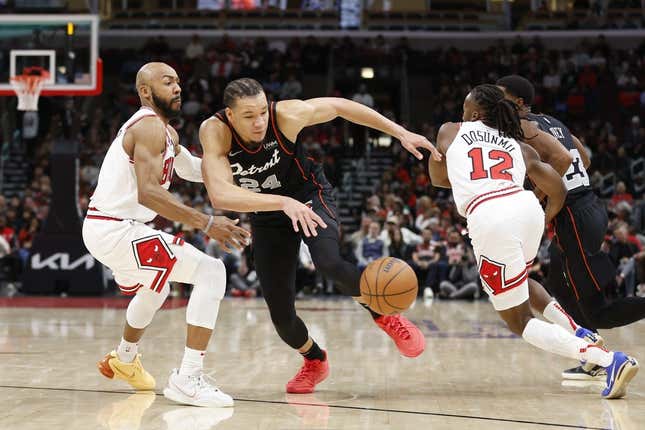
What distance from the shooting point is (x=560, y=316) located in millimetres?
5750

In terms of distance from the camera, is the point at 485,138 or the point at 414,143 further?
the point at 485,138

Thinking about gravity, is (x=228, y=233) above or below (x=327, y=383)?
above

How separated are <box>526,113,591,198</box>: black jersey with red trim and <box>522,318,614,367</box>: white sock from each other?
1.30m

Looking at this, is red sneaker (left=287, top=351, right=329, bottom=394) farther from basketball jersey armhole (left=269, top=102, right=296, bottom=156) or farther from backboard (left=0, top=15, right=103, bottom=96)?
backboard (left=0, top=15, right=103, bottom=96)

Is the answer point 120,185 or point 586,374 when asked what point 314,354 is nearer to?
point 120,185

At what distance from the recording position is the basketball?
476 centimetres

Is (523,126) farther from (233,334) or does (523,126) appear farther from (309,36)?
(309,36)

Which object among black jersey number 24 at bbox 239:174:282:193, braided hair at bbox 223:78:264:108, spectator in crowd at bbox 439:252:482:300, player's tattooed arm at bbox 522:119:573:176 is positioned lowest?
spectator in crowd at bbox 439:252:482:300

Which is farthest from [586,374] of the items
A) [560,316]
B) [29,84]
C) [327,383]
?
[29,84]

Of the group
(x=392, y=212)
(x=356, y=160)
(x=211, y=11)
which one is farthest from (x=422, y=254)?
(x=211, y=11)

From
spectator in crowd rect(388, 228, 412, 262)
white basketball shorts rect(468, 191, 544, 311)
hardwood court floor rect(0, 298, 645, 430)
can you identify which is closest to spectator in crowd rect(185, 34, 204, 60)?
spectator in crowd rect(388, 228, 412, 262)

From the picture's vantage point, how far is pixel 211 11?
993 inches

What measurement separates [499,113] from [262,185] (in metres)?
1.41

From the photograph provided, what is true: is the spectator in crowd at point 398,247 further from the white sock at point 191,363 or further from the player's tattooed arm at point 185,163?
the white sock at point 191,363
